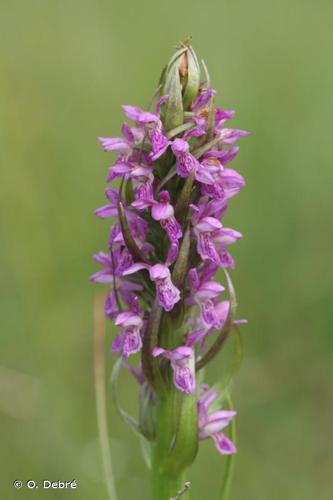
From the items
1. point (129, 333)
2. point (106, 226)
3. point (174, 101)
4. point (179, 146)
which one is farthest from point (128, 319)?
point (106, 226)

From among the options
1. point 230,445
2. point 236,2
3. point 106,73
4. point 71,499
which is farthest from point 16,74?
point 230,445

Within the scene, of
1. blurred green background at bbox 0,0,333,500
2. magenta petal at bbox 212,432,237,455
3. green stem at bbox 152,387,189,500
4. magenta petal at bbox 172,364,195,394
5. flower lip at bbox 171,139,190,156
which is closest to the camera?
flower lip at bbox 171,139,190,156

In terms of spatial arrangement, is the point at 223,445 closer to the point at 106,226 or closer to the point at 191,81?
the point at 191,81

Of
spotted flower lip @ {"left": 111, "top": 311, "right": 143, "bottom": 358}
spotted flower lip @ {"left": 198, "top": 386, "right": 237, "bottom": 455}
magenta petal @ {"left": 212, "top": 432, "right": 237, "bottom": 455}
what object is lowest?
magenta petal @ {"left": 212, "top": 432, "right": 237, "bottom": 455}

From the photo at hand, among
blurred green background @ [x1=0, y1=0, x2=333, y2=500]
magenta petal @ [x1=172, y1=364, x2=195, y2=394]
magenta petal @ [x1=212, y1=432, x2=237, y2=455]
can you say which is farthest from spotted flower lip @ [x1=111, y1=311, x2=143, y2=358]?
blurred green background @ [x1=0, y1=0, x2=333, y2=500]

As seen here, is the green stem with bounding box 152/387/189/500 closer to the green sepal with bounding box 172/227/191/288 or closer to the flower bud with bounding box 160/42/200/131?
the green sepal with bounding box 172/227/191/288

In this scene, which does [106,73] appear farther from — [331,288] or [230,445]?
[230,445]

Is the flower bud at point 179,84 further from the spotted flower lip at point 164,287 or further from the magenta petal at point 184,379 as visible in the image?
the magenta petal at point 184,379

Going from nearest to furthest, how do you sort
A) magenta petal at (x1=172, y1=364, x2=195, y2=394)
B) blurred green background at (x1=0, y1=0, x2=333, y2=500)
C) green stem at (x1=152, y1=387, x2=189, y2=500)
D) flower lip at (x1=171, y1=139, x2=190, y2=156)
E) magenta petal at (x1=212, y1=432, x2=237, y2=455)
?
flower lip at (x1=171, y1=139, x2=190, y2=156)
magenta petal at (x1=172, y1=364, x2=195, y2=394)
green stem at (x1=152, y1=387, x2=189, y2=500)
magenta petal at (x1=212, y1=432, x2=237, y2=455)
blurred green background at (x1=0, y1=0, x2=333, y2=500)
